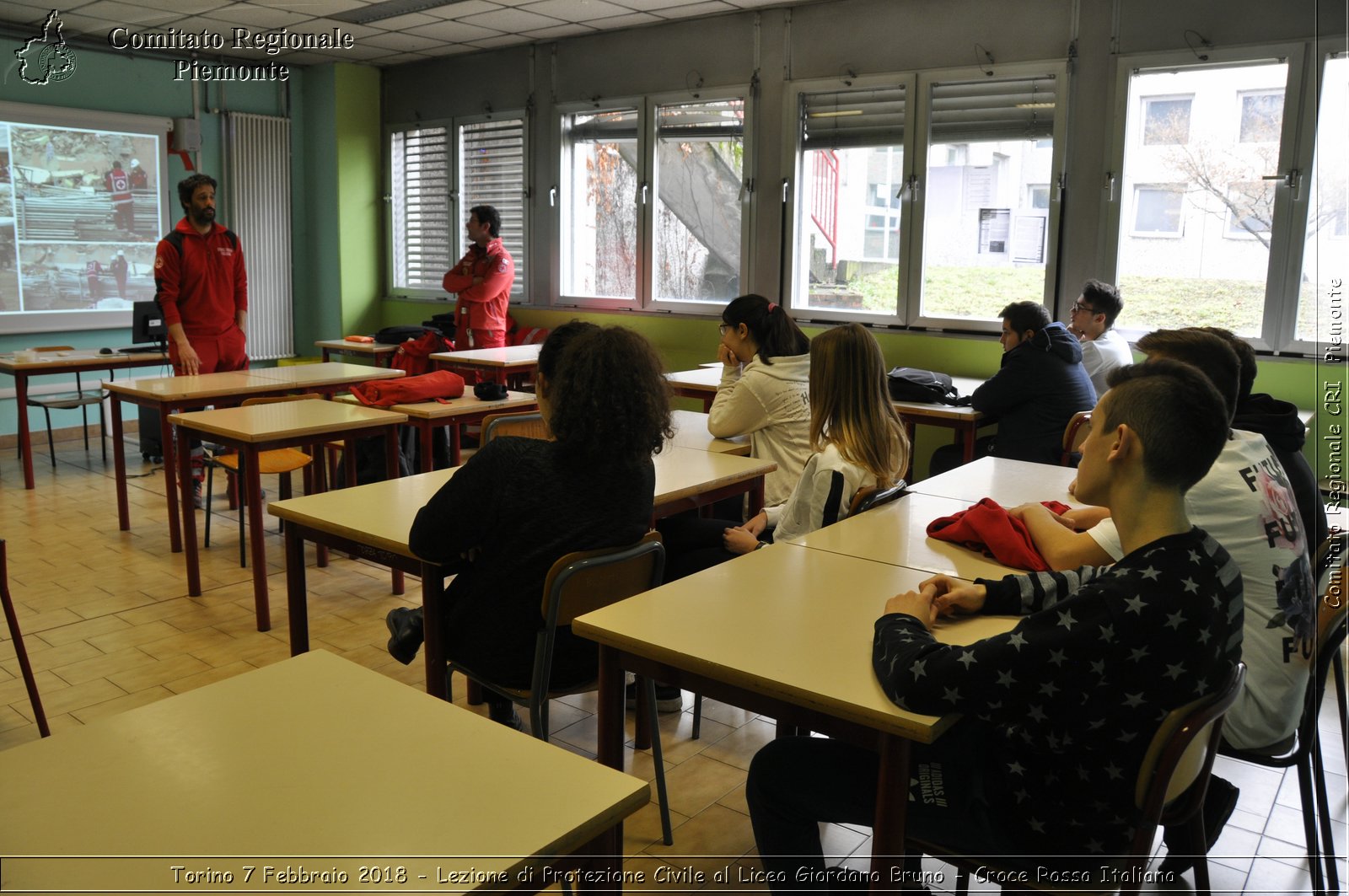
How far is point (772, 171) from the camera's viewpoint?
21.2ft

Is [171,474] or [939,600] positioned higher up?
[939,600]

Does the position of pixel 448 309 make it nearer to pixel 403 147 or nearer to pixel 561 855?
pixel 403 147

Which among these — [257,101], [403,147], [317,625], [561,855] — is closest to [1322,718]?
[561,855]

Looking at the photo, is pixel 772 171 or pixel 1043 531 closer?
pixel 1043 531

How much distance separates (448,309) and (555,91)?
1.96 meters

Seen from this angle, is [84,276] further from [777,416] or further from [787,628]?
[787,628]

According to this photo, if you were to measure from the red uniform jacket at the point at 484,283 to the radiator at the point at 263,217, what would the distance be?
2.68 meters

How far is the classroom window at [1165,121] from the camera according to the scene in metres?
5.10

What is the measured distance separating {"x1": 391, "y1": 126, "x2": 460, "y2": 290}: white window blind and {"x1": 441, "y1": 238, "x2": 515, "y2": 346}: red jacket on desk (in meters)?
1.81

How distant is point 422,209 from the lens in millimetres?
8648

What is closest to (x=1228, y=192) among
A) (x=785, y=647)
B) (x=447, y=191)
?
(x=785, y=647)

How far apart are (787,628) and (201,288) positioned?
4.65 meters

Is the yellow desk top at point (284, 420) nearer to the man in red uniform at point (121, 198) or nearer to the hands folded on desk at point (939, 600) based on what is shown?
the hands folded on desk at point (939, 600)

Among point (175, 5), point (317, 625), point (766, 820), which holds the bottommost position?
point (317, 625)
